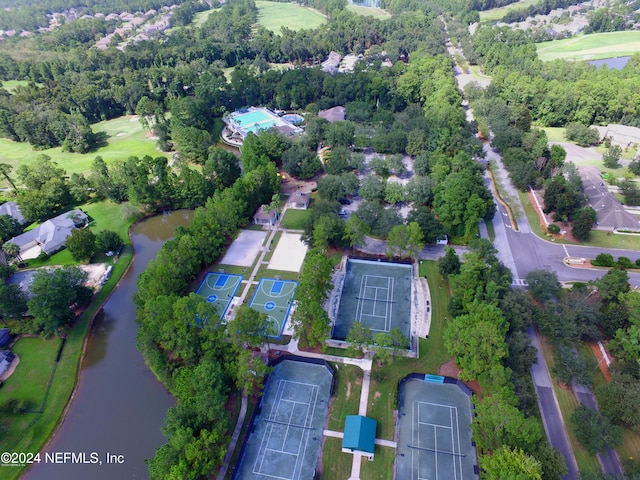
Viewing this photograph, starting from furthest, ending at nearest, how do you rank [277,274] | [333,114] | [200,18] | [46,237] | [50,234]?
[200,18] → [333,114] → [50,234] → [46,237] → [277,274]

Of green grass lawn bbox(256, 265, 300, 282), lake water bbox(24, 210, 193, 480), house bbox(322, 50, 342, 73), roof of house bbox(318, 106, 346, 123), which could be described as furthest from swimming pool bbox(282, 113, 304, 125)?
lake water bbox(24, 210, 193, 480)

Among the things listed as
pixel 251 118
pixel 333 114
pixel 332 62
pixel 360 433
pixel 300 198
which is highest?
pixel 332 62

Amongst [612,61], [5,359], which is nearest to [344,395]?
[5,359]

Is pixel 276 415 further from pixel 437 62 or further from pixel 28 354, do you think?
pixel 437 62

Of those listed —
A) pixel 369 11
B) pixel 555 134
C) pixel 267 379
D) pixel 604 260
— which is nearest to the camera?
pixel 267 379

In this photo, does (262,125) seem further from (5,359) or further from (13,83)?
(13,83)

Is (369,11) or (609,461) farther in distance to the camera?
(369,11)

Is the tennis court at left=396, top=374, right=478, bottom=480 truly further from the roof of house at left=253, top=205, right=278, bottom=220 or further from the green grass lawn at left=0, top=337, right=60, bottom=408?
the green grass lawn at left=0, top=337, right=60, bottom=408
